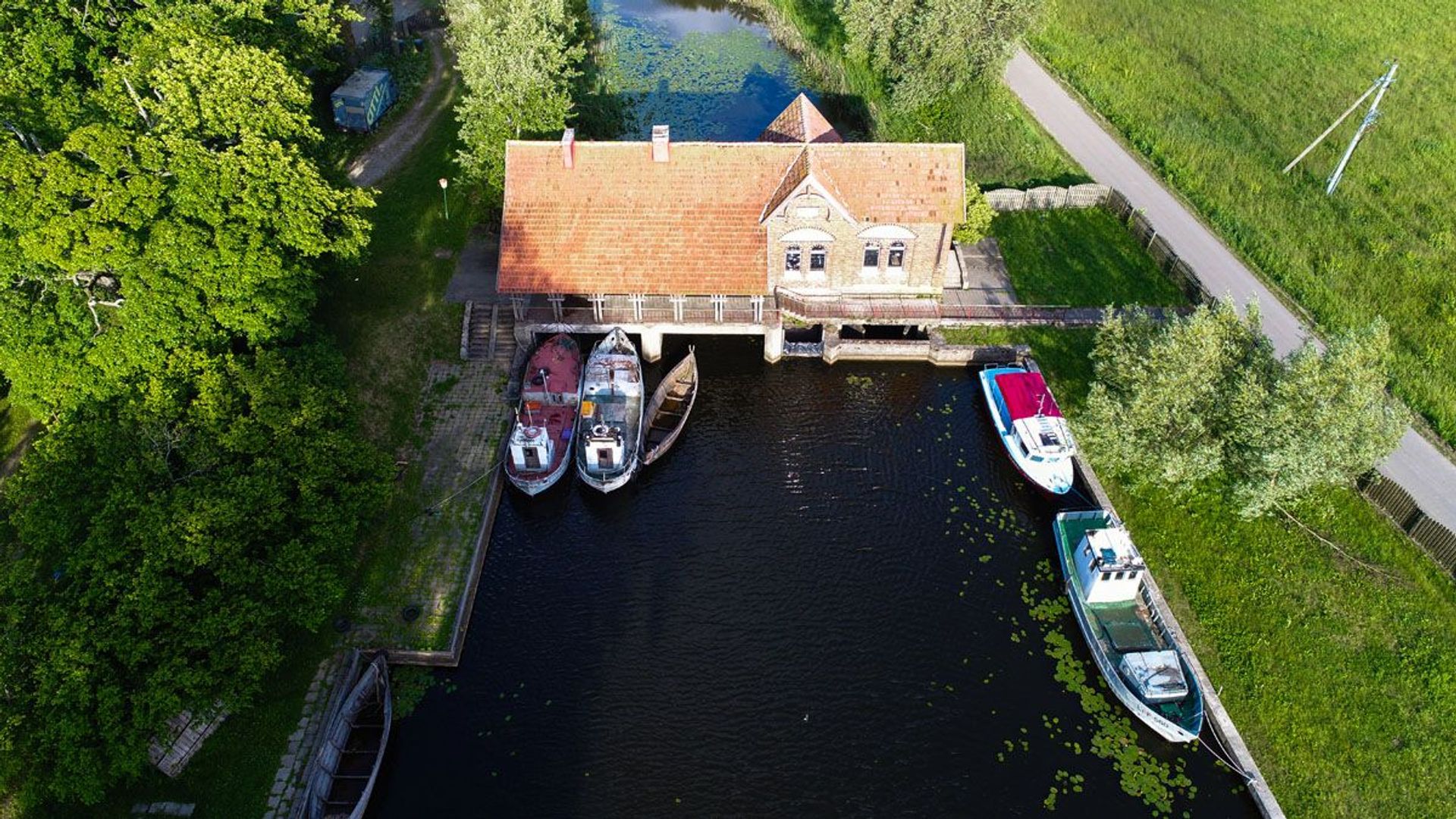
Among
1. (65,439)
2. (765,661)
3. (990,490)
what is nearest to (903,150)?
(990,490)

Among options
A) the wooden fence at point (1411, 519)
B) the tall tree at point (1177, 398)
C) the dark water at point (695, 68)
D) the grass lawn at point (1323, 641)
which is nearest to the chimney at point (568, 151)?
the dark water at point (695, 68)

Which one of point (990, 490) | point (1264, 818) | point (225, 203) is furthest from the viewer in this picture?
point (990, 490)

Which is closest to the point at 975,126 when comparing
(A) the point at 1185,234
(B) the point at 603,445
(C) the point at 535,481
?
(A) the point at 1185,234

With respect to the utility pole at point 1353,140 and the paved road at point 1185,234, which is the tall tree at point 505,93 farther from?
the utility pole at point 1353,140

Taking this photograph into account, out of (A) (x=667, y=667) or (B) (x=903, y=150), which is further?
(B) (x=903, y=150)

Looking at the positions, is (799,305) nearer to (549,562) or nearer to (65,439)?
(549,562)
